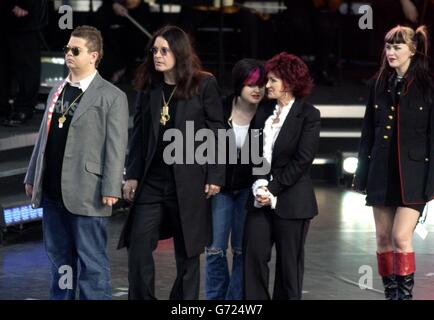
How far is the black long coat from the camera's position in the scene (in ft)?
27.6

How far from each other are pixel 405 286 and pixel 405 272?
0.10 m

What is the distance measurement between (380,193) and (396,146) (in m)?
0.32

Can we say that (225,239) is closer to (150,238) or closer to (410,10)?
(150,238)

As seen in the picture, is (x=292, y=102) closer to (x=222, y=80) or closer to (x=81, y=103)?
(x=81, y=103)

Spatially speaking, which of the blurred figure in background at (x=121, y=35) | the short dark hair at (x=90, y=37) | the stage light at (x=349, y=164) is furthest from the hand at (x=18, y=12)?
the short dark hair at (x=90, y=37)

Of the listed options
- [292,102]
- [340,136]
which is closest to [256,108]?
[292,102]

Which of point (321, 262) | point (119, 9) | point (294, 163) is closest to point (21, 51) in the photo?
point (119, 9)

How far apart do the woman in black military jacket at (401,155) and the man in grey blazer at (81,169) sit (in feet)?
5.58

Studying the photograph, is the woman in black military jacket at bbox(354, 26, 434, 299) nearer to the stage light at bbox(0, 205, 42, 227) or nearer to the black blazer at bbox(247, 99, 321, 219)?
the black blazer at bbox(247, 99, 321, 219)

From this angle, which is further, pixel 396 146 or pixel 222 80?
pixel 222 80

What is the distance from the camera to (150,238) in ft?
26.4

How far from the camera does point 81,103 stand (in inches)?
316

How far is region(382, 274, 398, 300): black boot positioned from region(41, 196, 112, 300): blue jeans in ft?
6.10

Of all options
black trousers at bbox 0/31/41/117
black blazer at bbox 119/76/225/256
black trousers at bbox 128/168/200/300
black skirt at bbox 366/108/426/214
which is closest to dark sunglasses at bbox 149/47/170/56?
black blazer at bbox 119/76/225/256
